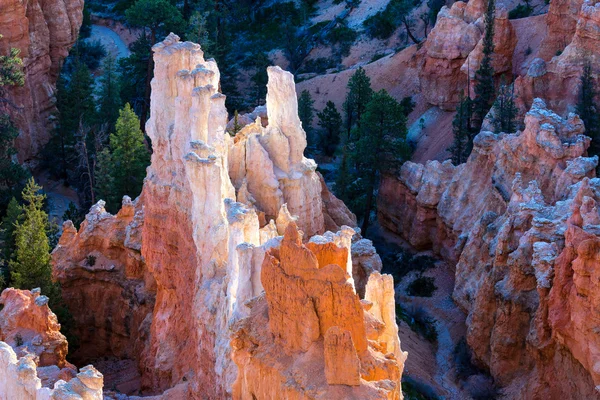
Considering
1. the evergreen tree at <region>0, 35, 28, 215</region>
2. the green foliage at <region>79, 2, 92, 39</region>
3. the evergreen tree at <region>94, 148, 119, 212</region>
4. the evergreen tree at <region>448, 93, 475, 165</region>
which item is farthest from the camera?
the green foliage at <region>79, 2, 92, 39</region>

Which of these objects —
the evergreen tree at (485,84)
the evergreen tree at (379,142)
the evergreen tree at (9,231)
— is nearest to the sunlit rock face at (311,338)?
the evergreen tree at (9,231)

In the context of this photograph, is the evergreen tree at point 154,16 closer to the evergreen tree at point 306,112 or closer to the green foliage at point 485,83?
the evergreen tree at point 306,112

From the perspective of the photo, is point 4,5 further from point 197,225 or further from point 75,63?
point 197,225

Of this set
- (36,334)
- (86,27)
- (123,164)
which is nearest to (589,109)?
(123,164)

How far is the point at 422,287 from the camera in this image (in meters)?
41.9

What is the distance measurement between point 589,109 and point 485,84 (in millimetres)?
8173

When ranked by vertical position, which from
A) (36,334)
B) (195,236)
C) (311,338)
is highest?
(311,338)

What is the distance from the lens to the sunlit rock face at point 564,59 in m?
44.5

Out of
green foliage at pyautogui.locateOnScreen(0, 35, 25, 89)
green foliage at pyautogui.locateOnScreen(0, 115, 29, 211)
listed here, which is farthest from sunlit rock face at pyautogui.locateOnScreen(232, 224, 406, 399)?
green foliage at pyautogui.locateOnScreen(0, 35, 25, 89)

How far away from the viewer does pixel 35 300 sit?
30922 mm

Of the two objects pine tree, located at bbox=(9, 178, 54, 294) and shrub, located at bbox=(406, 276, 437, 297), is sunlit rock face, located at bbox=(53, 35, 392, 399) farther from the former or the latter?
shrub, located at bbox=(406, 276, 437, 297)

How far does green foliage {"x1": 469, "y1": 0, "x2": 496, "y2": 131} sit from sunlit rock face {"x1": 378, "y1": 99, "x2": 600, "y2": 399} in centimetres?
553

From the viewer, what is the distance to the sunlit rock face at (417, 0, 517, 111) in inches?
2066

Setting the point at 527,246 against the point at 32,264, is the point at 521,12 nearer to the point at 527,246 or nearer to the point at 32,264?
the point at 527,246
